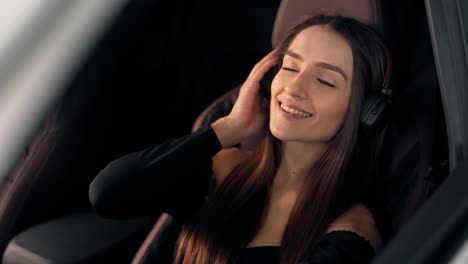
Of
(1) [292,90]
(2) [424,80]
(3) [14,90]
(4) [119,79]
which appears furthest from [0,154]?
(4) [119,79]

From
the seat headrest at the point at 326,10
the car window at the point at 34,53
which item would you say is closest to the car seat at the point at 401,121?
the seat headrest at the point at 326,10

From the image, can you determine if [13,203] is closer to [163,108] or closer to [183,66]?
[163,108]

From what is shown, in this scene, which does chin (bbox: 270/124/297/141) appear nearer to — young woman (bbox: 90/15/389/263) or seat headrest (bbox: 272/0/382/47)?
young woman (bbox: 90/15/389/263)

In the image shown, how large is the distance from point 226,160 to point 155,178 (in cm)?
12

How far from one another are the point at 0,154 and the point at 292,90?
585mm

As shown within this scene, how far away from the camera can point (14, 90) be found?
23cm

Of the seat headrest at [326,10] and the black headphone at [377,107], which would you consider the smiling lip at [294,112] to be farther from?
the seat headrest at [326,10]

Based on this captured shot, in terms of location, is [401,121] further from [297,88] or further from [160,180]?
[160,180]

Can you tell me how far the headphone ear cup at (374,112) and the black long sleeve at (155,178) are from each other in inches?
9.3

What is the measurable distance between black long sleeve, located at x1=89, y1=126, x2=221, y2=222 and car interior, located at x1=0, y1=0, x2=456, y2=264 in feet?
0.22

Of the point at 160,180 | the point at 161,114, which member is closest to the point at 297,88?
the point at 160,180

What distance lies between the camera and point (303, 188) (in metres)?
0.85

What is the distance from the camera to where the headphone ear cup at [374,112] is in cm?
77

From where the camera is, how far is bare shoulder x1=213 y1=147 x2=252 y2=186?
94 cm
